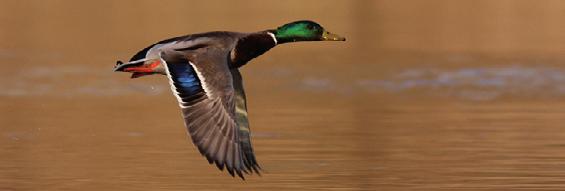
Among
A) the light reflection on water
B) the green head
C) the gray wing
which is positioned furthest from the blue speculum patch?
the light reflection on water

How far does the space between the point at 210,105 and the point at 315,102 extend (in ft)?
21.1

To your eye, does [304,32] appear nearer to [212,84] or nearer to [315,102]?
[212,84]

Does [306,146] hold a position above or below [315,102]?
below

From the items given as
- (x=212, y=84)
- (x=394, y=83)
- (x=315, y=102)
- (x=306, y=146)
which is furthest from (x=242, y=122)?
(x=394, y=83)

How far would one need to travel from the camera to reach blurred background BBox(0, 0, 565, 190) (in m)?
11.3

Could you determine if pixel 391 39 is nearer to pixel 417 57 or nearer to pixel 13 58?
pixel 417 57

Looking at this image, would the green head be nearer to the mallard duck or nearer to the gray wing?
the mallard duck

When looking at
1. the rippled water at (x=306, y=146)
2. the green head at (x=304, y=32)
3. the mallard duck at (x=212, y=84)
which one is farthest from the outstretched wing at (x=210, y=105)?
the green head at (x=304, y=32)

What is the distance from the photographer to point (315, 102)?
1642 cm

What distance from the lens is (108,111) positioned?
50.7ft

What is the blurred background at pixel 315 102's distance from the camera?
11.3 m

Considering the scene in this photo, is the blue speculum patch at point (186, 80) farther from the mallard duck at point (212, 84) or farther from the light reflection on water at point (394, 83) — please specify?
the light reflection on water at point (394, 83)

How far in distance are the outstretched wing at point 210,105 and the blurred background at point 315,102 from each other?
0.73 metres

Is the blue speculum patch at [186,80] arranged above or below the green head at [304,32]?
below
